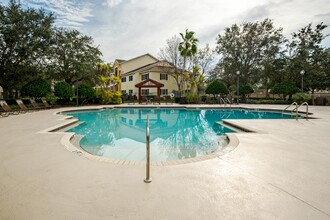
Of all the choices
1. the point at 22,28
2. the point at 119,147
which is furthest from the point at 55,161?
the point at 22,28

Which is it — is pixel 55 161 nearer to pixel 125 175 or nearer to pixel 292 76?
pixel 125 175

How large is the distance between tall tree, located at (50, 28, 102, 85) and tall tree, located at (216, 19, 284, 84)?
19.6m

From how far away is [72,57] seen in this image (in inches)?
801

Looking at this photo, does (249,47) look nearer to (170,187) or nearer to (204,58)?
(204,58)

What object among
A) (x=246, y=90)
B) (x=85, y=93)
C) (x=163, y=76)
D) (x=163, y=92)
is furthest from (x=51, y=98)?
(x=246, y=90)

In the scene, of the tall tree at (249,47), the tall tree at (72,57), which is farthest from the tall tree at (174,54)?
the tall tree at (72,57)

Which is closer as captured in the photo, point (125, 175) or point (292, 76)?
point (125, 175)

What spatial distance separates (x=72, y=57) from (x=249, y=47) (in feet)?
80.0

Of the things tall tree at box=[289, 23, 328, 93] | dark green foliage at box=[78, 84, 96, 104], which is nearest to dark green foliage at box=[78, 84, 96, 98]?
dark green foliage at box=[78, 84, 96, 104]

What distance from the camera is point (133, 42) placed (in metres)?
23.4

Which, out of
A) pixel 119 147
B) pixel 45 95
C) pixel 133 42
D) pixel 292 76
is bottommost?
pixel 119 147

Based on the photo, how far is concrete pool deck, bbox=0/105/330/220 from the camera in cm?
214

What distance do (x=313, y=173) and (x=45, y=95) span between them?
19.7m

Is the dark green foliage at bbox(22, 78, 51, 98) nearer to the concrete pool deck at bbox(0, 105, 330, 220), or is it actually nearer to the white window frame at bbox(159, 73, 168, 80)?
the concrete pool deck at bbox(0, 105, 330, 220)
